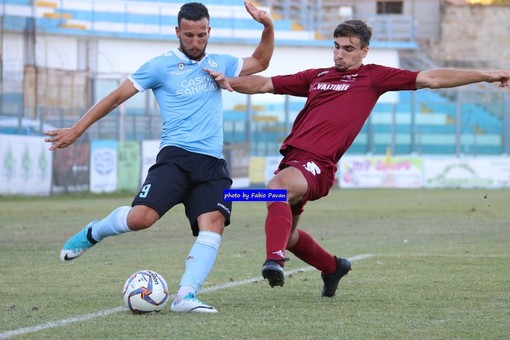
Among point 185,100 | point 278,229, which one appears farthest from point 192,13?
point 278,229

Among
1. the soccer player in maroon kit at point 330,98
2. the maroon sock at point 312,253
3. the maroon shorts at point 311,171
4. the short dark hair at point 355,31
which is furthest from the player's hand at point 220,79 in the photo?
the maroon sock at point 312,253

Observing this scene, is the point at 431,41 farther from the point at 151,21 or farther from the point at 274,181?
the point at 274,181

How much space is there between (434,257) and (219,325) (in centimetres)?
577

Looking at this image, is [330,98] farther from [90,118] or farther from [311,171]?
[90,118]

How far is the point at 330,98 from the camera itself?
26.1ft

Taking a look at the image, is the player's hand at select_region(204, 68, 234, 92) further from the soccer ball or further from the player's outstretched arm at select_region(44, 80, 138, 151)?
the soccer ball

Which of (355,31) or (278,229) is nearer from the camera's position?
(278,229)

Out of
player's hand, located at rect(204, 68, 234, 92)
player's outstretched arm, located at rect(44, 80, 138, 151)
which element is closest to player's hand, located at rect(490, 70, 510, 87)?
player's hand, located at rect(204, 68, 234, 92)

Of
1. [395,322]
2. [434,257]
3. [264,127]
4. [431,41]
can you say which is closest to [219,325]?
[395,322]

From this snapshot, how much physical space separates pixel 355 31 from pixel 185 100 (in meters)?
1.29

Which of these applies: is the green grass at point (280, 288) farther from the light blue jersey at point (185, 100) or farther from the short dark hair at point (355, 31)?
the short dark hair at point (355, 31)

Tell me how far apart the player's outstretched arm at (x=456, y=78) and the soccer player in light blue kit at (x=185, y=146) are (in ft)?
4.77

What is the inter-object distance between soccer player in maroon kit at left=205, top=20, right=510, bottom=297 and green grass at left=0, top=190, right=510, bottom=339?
0.80 metres

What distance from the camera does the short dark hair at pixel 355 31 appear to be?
309 inches
